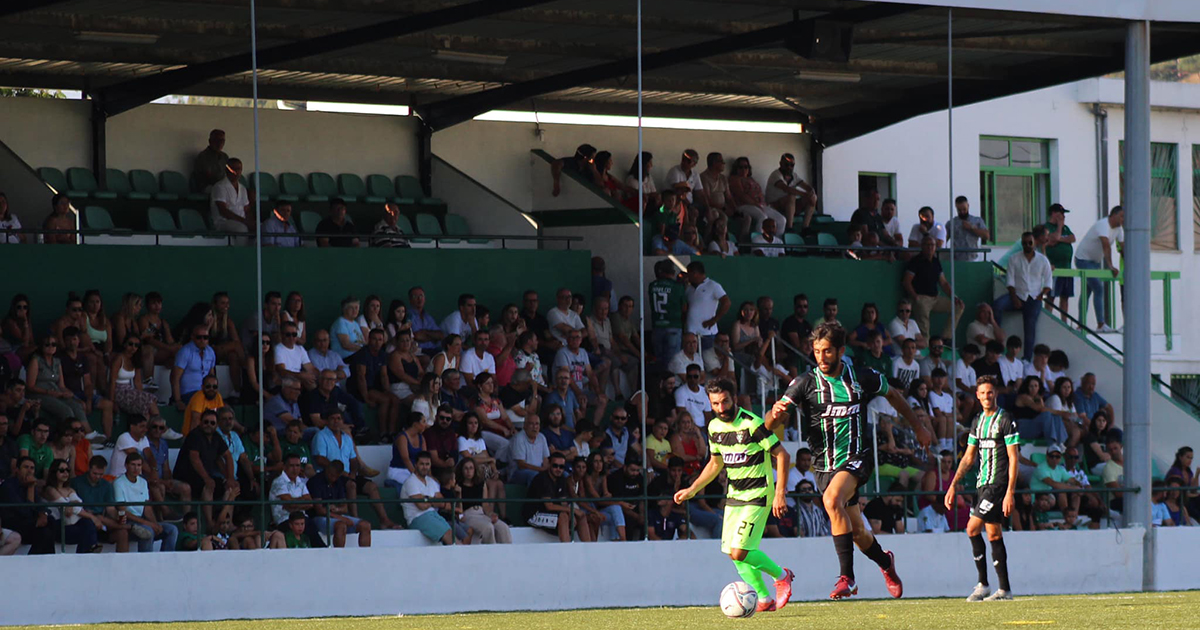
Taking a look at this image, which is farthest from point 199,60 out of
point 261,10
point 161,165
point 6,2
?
point 6,2

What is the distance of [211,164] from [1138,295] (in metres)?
10.6

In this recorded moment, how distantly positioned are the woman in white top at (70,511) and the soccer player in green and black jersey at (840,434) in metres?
6.71

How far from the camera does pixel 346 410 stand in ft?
61.1

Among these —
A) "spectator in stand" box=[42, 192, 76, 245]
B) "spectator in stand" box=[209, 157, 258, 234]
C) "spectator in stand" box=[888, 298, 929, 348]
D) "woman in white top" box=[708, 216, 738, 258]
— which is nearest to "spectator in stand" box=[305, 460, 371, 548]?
"spectator in stand" box=[42, 192, 76, 245]

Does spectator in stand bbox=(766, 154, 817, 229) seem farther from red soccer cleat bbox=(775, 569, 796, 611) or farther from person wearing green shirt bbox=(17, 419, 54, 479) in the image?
red soccer cleat bbox=(775, 569, 796, 611)

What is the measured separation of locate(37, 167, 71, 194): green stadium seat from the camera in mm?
21656

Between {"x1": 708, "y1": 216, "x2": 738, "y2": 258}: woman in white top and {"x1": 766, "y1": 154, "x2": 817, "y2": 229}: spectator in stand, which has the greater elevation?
{"x1": 766, "y1": 154, "x2": 817, "y2": 229}: spectator in stand

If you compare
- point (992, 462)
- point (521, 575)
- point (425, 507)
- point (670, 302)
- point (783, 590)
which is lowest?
point (521, 575)

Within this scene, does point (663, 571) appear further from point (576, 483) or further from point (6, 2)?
point (6, 2)

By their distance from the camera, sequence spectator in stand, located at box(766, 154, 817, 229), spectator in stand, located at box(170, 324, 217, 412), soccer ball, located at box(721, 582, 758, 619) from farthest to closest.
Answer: spectator in stand, located at box(766, 154, 817, 229) → spectator in stand, located at box(170, 324, 217, 412) → soccer ball, located at box(721, 582, 758, 619)

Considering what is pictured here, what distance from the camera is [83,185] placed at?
2206 cm

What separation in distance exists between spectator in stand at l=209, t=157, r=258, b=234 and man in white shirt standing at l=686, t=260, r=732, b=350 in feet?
16.4

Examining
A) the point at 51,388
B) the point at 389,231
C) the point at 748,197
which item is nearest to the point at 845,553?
the point at 51,388

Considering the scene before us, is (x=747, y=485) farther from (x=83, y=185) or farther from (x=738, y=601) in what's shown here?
(x=83, y=185)
